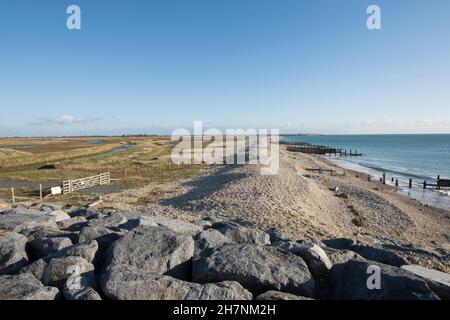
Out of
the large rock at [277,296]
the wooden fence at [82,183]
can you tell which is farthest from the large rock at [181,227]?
the wooden fence at [82,183]

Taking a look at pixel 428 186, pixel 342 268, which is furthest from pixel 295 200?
pixel 428 186

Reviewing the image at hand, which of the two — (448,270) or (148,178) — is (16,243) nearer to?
(448,270)

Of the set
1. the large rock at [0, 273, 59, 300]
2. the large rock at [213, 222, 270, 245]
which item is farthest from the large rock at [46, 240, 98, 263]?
the large rock at [213, 222, 270, 245]

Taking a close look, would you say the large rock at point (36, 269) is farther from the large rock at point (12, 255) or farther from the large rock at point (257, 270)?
the large rock at point (257, 270)

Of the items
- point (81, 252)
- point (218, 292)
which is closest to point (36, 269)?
point (81, 252)

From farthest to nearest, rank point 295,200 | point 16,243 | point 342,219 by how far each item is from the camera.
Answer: point 295,200 < point 342,219 < point 16,243

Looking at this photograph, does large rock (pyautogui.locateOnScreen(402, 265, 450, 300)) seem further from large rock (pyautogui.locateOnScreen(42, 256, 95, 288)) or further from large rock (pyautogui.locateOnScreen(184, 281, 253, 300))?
large rock (pyautogui.locateOnScreen(42, 256, 95, 288))
